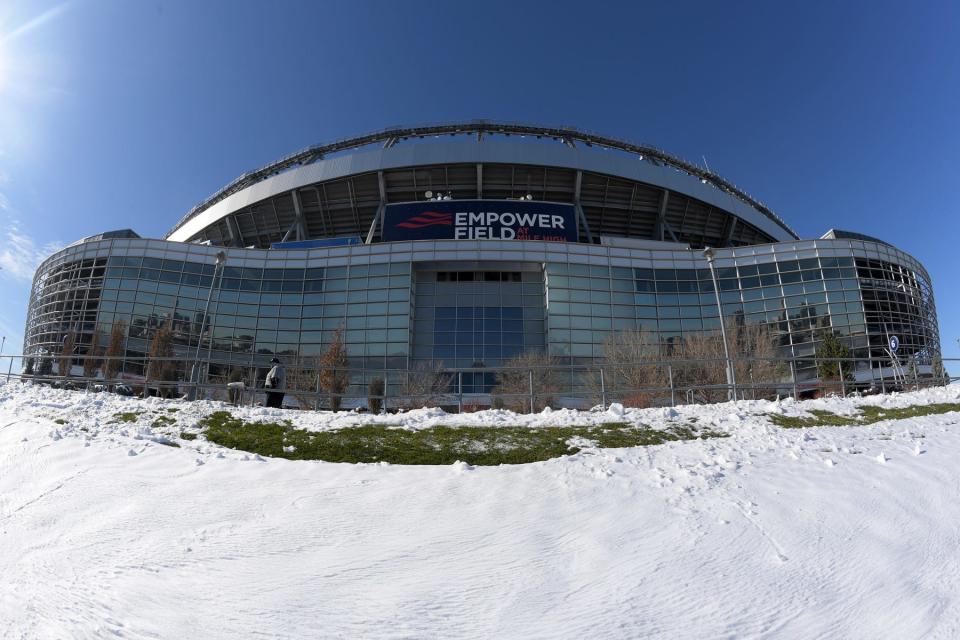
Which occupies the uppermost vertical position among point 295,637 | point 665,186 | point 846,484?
point 665,186

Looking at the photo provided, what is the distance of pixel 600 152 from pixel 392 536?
46.8 meters

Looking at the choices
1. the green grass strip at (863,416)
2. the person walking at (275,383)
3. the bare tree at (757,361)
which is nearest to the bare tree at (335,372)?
the person walking at (275,383)

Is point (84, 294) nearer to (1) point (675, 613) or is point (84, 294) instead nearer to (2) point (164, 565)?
(2) point (164, 565)

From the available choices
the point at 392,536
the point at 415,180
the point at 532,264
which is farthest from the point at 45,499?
the point at 415,180

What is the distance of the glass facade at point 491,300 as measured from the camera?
117 ft

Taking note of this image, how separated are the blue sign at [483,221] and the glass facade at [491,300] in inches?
98.9

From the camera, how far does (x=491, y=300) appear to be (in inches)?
1479

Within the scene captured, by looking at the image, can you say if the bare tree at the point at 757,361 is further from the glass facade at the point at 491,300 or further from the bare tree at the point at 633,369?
the glass facade at the point at 491,300

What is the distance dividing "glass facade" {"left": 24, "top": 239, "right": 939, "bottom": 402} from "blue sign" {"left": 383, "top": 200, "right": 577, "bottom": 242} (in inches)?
98.9

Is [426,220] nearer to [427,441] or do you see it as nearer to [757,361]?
[757,361]

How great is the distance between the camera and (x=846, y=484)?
17.3 feet

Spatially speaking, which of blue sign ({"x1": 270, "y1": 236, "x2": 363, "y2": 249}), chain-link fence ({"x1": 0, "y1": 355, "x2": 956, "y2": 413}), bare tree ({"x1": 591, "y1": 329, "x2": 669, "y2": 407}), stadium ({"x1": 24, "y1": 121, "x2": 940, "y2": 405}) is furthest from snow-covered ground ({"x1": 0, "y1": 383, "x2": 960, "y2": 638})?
blue sign ({"x1": 270, "y1": 236, "x2": 363, "y2": 249})

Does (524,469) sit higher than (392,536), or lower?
higher

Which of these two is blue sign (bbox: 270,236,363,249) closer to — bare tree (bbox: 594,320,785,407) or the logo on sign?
the logo on sign
